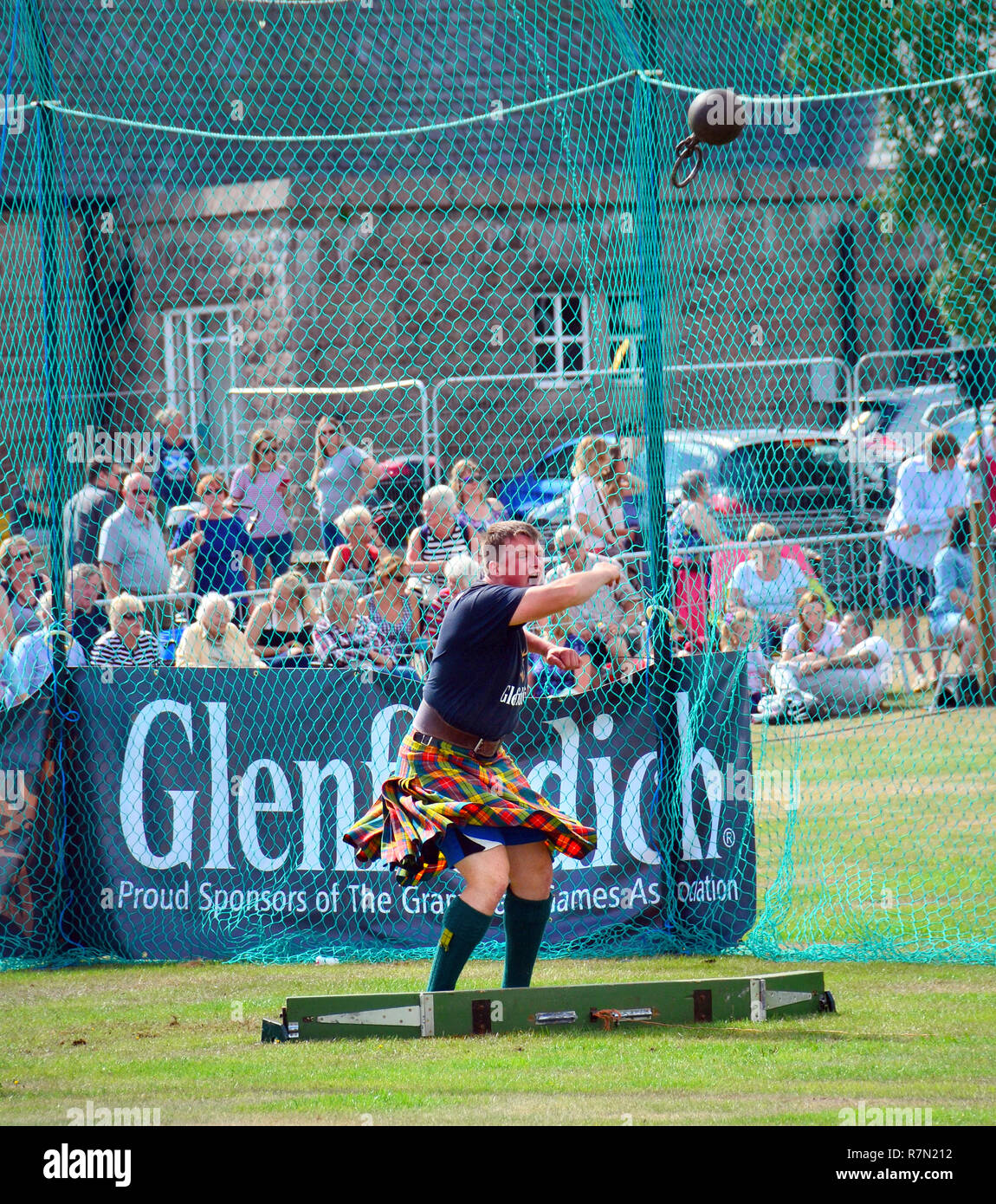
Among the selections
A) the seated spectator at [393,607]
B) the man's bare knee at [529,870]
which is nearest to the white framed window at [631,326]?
the seated spectator at [393,607]

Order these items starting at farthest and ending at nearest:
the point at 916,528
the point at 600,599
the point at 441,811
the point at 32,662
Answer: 1. the point at 916,528
2. the point at 600,599
3. the point at 32,662
4. the point at 441,811

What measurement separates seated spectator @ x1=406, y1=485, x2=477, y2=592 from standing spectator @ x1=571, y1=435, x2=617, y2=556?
82 centimetres

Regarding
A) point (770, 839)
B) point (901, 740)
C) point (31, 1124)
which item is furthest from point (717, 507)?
point (31, 1124)

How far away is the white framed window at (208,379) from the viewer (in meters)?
13.6

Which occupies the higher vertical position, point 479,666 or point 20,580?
point 20,580

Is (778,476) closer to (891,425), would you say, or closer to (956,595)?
(891,425)

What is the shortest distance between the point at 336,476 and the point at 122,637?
2762 mm

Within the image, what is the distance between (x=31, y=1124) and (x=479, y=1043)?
138cm

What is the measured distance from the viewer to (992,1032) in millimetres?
5051

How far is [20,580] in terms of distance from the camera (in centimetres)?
808

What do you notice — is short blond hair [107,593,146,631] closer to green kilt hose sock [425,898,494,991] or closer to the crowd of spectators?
the crowd of spectators

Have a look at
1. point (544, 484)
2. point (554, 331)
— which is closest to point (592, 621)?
point (544, 484)

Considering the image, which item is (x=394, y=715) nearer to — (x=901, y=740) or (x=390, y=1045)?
(x=390, y=1045)

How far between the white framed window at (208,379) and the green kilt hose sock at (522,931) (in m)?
6.76
